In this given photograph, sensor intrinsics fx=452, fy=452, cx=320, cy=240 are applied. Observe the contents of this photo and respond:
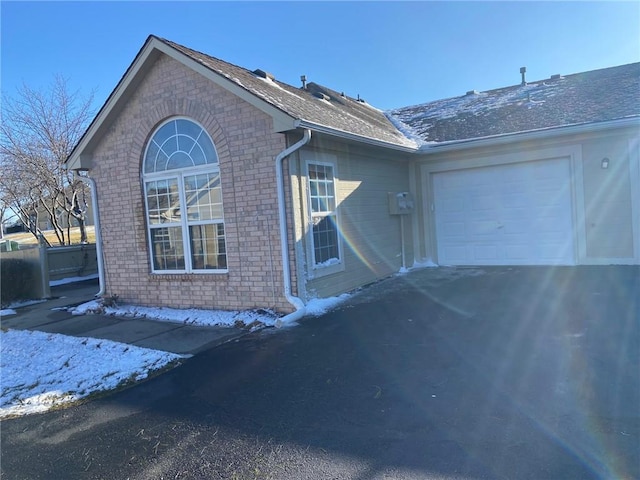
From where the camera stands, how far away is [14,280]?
11.5 meters

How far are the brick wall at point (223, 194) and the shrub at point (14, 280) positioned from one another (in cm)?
340

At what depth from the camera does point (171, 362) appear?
19.0ft

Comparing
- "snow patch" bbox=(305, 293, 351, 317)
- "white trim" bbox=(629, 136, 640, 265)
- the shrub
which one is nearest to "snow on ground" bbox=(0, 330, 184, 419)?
"snow patch" bbox=(305, 293, 351, 317)

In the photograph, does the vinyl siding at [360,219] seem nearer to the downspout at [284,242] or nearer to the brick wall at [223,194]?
the downspout at [284,242]

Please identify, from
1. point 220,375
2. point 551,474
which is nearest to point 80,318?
point 220,375

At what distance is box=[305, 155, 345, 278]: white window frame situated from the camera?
803 cm

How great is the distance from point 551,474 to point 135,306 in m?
8.53

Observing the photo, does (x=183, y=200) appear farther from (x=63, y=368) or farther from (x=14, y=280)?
(x=14, y=280)

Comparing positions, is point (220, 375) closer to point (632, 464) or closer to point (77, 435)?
point (77, 435)

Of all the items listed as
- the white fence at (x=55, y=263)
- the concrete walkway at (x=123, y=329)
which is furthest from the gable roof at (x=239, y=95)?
the white fence at (x=55, y=263)

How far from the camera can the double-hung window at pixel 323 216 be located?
827 centimetres

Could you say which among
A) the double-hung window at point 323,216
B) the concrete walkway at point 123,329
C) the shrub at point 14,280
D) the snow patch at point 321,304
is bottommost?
the concrete walkway at point 123,329

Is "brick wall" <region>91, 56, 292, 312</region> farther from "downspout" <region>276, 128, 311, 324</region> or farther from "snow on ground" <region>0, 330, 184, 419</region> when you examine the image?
"snow on ground" <region>0, 330, 184, 419</region>

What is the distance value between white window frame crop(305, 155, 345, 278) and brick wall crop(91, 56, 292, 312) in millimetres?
663
